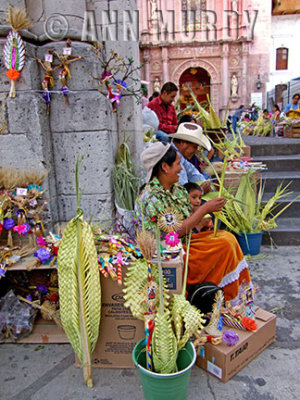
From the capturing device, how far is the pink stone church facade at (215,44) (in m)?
18.5

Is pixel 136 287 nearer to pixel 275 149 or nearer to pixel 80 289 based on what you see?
pixel 80 289

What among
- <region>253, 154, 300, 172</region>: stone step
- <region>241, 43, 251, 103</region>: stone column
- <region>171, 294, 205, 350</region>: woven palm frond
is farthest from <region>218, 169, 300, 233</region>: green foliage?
<region>241, 43, 251, 103</region>: stone column

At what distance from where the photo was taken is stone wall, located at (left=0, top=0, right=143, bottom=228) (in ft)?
9.04

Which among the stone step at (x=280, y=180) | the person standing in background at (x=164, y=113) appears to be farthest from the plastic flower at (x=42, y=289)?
the stone step at (x=280, y=180)

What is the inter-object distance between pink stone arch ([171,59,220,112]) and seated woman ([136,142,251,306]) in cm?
1819

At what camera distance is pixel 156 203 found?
7.39 ft

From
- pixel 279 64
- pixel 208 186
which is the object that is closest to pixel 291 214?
pixel 208 186

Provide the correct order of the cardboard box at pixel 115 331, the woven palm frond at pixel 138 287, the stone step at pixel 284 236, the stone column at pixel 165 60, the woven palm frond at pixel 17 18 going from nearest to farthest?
the woven palm frond at pixel 138 287 → the cardboard box at pixel 115 331 → the woven palm frond at pixel 17 18 → the stone step at pixel 284 236 → the stone column at pixel 165 60

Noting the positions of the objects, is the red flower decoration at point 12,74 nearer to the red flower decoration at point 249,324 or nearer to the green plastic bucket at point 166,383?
the green plastic bucket at point 166,383

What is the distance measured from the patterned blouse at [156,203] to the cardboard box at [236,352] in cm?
89

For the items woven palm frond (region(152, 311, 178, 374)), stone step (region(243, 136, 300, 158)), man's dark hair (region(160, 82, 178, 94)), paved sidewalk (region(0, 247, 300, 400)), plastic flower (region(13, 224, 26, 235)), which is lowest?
paved sidewalk (region(0, 247, 300, 400))

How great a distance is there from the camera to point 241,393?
1.82 m

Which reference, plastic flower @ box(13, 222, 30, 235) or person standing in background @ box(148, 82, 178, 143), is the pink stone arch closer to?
person standing in background @ box(148, 82, 178, 143)

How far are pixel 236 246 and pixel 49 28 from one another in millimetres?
2569
